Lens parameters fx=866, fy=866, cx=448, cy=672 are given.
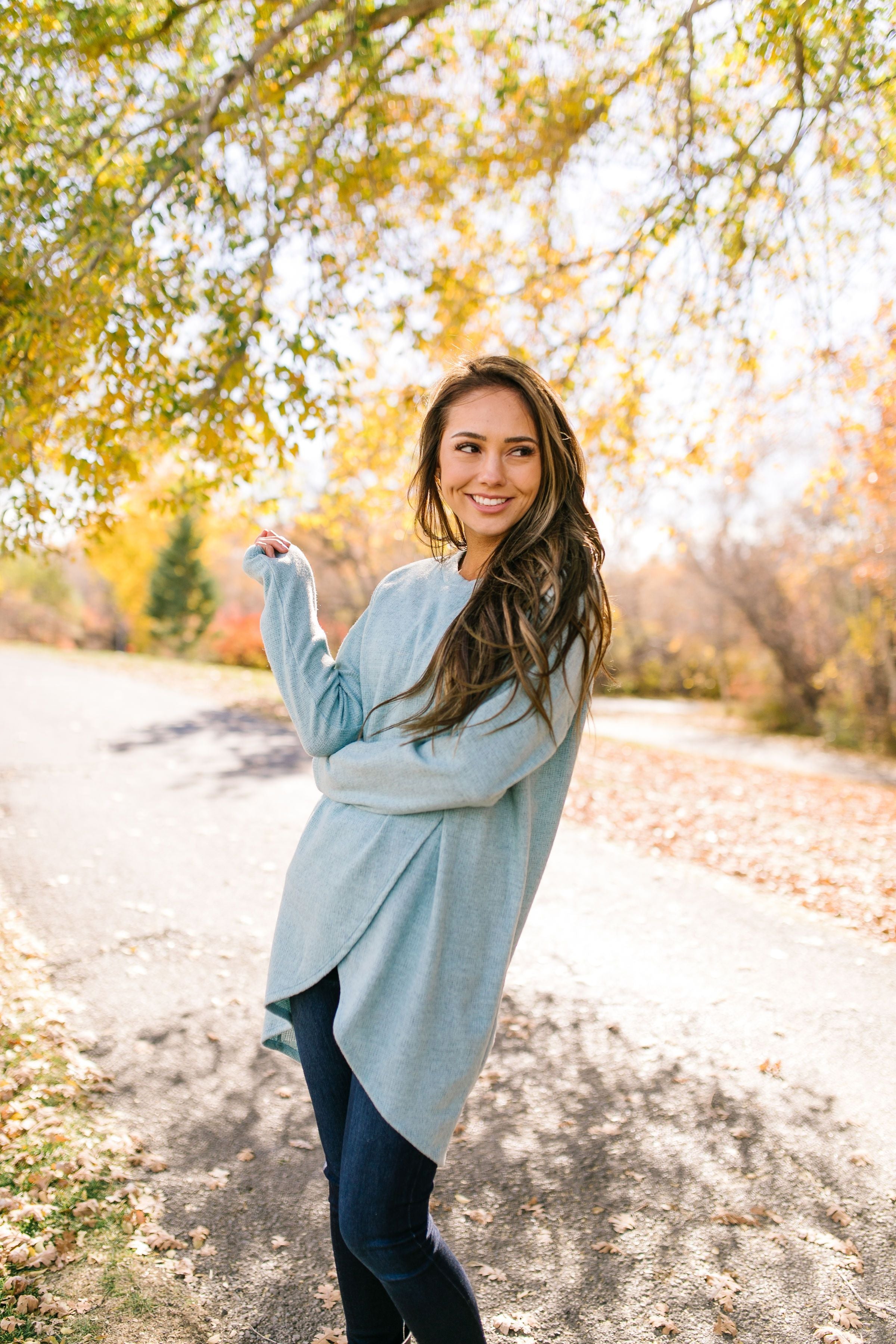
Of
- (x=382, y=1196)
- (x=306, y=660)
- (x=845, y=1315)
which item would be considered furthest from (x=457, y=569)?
(x=845, y=1315)

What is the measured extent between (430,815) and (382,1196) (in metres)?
0.66

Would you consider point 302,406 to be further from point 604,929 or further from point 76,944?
point 604,929

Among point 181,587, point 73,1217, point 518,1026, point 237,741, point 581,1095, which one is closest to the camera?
point 73,1217

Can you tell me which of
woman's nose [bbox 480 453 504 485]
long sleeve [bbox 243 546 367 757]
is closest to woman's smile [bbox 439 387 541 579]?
woman's nose [bbox 480 453 504 485]

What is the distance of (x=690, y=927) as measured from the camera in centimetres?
548

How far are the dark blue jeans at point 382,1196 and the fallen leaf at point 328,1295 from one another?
Answer: 940 mm

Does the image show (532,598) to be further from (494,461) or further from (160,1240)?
(160,1240)

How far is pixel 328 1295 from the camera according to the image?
236cm

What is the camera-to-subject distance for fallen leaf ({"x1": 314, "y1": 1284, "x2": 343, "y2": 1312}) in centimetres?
233

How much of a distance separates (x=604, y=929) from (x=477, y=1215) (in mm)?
2811

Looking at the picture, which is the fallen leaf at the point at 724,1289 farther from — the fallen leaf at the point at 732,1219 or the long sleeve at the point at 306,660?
the long sleeve at the point at 306,660

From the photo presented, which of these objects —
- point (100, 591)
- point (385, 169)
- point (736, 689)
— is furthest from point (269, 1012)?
point (100, 591)

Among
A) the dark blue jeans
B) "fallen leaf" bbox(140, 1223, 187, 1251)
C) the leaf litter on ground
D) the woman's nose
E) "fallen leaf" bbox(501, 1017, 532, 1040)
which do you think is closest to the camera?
the dark blue jeans

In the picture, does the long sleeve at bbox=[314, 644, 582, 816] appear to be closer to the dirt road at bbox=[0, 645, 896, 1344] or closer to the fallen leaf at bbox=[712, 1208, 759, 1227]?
the dirt road at bbox=[0, 645, 896, 1344]
